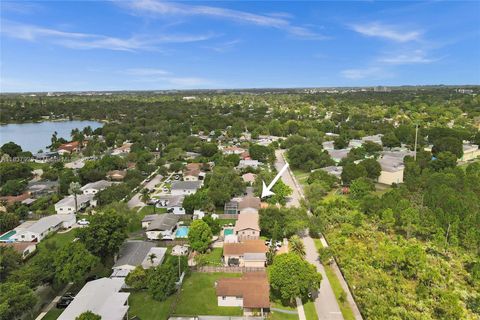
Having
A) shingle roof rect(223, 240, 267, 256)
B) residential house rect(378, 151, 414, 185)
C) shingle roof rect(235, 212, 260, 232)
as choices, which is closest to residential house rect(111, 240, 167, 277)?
shingle roof rect(223, 240, 267, 256)

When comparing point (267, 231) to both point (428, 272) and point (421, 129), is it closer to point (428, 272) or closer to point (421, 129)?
point (428, 272)

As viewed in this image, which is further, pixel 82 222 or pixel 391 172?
pixel 391 172

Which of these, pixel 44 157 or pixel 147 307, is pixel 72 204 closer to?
pixel 147 307

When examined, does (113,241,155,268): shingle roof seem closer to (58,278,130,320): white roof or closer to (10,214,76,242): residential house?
(58,278,130,320): white roof

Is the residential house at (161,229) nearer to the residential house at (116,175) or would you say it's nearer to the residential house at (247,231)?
the residential house at (247,231)

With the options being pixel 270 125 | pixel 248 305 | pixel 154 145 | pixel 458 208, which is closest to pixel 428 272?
pixel 458 208

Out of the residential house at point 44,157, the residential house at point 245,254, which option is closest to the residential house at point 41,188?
the residential house at point 44,157

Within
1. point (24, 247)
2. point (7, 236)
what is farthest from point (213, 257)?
point (7, 236)
